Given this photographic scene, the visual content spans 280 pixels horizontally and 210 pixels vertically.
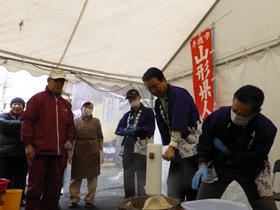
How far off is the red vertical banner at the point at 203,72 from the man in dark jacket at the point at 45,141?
2165 millimetres

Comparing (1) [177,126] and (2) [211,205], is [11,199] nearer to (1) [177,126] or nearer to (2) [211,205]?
(1) [177,126]

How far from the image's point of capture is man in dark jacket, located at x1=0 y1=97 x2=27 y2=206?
11.4 feet

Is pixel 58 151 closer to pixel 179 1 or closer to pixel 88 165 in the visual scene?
pixel 88 165

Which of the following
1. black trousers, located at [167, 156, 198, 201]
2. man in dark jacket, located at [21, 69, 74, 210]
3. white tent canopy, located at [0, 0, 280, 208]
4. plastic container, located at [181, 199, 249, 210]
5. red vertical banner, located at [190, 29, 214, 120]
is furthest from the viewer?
red vertical banner, located at [190, 29, 214, 120]

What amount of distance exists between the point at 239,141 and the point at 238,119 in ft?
0.69

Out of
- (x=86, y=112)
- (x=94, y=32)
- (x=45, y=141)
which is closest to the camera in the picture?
(x=45, y=141)

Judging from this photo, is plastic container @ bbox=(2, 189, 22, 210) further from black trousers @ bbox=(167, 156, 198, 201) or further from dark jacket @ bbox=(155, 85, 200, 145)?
dark jacket @ bbox=(155, 85, 200, 145)

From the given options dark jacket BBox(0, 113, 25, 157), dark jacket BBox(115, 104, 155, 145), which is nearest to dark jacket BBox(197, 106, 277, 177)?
dark jacket BBox(115, 104, 155, 145)

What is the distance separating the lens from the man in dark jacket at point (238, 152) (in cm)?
→ 178

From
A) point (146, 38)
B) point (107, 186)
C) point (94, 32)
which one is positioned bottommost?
point (107, 186)

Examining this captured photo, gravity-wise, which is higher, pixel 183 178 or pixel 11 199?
pixel 183 178

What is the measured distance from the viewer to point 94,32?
12.6ft

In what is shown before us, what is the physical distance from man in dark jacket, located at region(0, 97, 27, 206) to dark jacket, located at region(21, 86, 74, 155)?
87cm

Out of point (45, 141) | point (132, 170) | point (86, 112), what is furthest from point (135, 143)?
point (45, 141)
